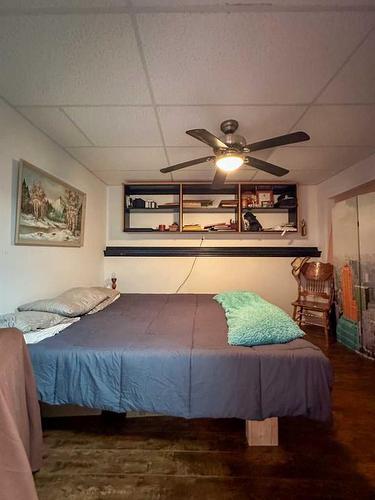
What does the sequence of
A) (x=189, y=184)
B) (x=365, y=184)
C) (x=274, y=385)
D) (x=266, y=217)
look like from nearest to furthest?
(x=274, y=385) → (x=365, y=184) → (x=189, y=184) → (x=266, y=217)

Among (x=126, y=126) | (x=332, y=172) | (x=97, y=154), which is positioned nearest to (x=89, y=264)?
(x=97, y=154)

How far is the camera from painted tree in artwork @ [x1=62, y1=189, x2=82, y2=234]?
8.42 feet

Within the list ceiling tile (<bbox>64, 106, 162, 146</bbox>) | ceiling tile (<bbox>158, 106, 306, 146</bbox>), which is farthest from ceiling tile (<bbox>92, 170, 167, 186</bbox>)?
ceiling tile (<bbox>158, 106, 306, 146</bbox>)

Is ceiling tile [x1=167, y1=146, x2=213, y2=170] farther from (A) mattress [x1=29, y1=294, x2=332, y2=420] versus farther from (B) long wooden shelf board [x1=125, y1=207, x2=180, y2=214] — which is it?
(A) mattress [x1=29, y1=294, x2=332, y2=420]

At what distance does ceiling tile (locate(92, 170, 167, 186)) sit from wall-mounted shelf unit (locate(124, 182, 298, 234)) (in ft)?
0.35

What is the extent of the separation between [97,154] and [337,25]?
2.25 m

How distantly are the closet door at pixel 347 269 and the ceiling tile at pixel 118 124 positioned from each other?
2418 mm

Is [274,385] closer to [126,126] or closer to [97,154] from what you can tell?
[126,126]

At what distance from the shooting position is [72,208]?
8.80ft

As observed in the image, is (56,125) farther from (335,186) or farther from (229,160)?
(335,186)

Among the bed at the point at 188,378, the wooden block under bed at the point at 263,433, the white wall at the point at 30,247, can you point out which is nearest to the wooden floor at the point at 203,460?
the wooden block under bed at the point at 263,433

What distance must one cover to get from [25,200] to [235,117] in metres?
1.78

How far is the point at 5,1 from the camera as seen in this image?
1.03 metres

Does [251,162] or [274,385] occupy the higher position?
[251,162]
